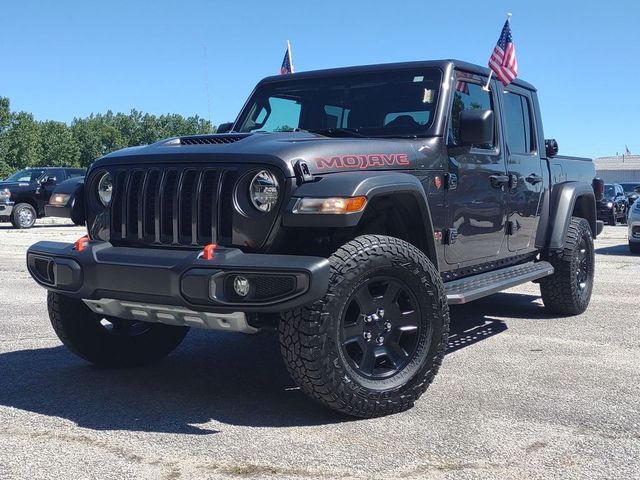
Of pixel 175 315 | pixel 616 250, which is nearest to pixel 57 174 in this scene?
pixel 616 250

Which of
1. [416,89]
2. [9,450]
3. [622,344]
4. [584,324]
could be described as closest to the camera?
[9,450]

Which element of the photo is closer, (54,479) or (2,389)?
(54,479)

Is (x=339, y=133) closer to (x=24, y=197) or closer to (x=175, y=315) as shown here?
(x=175, y=315)

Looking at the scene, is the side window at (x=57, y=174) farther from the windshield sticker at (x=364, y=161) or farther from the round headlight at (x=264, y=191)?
the round headlight at (x=264, y=191)

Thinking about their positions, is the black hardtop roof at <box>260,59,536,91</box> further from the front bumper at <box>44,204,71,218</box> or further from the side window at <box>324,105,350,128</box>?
the front bumper at <box>44,204,71,218</box>

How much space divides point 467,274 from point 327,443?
2213mm

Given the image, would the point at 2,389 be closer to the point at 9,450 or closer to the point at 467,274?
the point at 9,450

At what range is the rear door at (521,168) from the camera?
5.85m

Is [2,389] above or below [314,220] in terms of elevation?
below

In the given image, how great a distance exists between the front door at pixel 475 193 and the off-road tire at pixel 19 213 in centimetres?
1766

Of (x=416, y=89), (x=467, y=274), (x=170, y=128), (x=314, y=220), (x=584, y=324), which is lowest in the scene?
(x=584, y=324)

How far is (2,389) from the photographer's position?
4.46 metres

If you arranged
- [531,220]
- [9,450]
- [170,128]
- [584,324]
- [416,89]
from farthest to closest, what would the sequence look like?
[170,128]
[584,324]
[531,220]
[416,89]
[9,450]

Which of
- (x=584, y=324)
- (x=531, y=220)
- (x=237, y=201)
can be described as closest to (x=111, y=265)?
(x=237, y=201)
